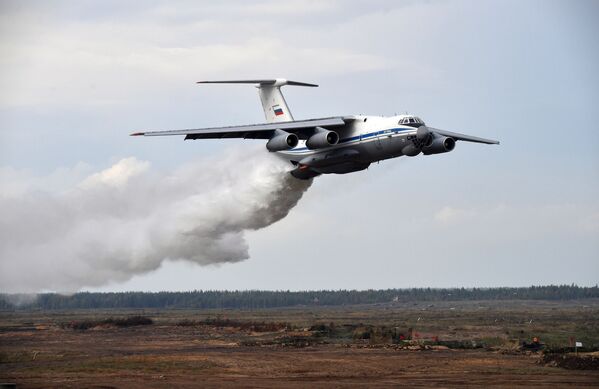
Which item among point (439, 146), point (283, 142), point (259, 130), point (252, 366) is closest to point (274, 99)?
point (259, 130)

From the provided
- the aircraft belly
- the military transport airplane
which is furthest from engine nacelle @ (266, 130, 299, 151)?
the aircraft belly

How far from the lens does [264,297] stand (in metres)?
106

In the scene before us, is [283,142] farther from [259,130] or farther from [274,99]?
[274,99]

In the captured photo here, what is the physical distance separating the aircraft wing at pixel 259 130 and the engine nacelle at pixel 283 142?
2.29ft

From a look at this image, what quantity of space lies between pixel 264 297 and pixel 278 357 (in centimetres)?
7453

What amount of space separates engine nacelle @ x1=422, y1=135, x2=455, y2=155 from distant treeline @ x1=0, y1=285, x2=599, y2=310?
178 feet

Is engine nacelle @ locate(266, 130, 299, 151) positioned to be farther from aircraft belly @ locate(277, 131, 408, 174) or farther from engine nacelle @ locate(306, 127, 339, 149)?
aircraft belly @ locate(277, 131, 408, 174)

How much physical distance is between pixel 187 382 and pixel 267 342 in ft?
41.0

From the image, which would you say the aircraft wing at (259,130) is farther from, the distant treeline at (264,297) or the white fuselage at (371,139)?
the distant treeline at (264,297)

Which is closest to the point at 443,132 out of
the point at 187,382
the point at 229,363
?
the point at 229,363

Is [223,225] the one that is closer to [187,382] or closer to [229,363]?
[229,363]

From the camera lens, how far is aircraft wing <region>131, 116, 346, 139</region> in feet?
126

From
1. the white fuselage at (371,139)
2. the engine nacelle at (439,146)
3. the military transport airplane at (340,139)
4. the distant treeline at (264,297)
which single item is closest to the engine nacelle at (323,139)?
the military transport airplane at (340,139)

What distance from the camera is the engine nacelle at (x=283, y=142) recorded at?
37.4 meters
